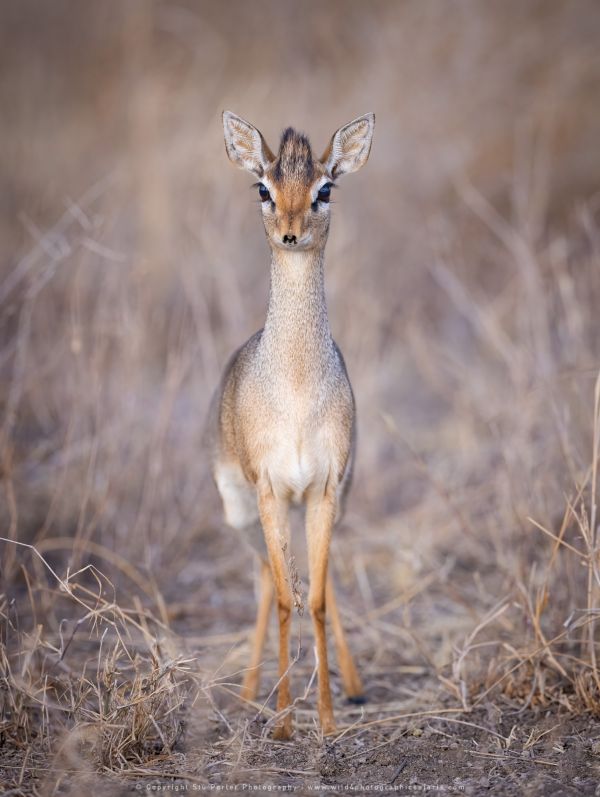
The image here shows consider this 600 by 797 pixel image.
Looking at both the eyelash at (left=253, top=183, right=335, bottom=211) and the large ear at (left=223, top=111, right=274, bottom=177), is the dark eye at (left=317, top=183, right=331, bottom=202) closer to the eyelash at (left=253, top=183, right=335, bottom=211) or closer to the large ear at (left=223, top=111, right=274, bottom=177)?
the eyelash at (left=253, top=183, right=335, bottom=211)

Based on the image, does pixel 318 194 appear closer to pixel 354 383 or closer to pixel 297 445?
pixel 297 445

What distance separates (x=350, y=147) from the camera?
5074mm

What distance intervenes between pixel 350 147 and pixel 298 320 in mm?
1068

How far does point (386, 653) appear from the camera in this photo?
6.09m

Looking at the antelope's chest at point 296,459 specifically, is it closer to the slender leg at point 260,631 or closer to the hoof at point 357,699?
the slender leg at point 260,631

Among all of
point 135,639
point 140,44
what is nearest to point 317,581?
point 135,639

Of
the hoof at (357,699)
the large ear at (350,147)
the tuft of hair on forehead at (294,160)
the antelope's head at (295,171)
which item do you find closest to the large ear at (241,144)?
the antelope's head at (295,171)

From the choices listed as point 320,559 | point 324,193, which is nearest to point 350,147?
point 324,193

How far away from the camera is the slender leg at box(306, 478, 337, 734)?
15.7 feet

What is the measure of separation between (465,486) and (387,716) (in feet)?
11.6

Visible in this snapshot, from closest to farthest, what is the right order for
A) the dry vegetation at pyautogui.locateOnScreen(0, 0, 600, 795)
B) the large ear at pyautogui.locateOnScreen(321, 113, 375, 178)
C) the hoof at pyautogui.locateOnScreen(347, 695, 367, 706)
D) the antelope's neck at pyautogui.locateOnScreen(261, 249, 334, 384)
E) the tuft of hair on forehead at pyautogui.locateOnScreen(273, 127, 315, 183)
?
the dry vegetation at pyautogui.locateOnScreen(0, 0, 600, 795) < the tuft of hair on forehead at pyautogui.locateOnScreen(273, 127, 315, 183) < the antelope's neck at pyautogui.locateOnScreen(261, 249, 334, 384) < the large ear at pyautogui.locateOnScreen(321, 113, 375, 178) < the hoof at pyautogui.locateOnScreen(347, 695, 367, 706)

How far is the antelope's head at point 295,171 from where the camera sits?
4.57 metres

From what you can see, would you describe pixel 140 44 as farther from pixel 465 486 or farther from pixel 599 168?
pixel 465 486

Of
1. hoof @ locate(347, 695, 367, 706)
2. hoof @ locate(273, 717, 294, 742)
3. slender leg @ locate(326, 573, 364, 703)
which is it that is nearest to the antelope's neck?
slender leg @ locate(326, 573, 364, 703)
